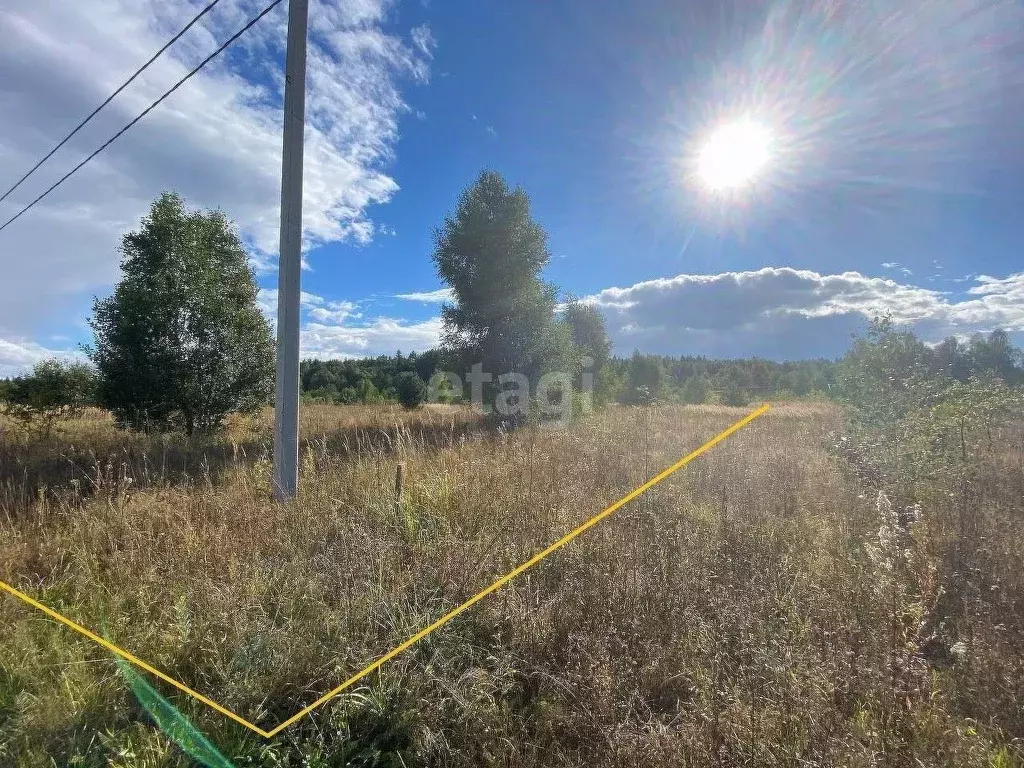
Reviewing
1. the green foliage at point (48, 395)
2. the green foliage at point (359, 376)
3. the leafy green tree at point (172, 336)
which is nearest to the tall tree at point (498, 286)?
the green foliage at point (359, 376)

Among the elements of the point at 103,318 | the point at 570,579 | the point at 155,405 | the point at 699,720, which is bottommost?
the point at 699,720

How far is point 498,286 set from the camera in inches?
593

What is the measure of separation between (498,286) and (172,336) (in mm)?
8826

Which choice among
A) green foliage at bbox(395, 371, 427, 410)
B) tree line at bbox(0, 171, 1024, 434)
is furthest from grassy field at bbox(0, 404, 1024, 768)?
green foliage at bbox(395, 371, 427, 410)

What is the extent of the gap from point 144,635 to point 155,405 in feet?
30.2

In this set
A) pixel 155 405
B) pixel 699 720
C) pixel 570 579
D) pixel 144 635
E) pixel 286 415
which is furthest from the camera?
pixel 155 405

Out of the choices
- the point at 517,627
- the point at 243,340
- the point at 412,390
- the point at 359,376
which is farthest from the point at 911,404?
the point at 359,376

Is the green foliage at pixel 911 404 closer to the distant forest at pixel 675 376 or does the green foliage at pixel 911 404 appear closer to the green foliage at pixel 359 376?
the distant forest at pixel 675 376

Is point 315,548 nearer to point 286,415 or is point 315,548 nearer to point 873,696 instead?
point 286,415

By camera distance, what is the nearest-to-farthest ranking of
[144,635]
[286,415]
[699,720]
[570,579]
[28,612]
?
[699,720]
[144,635]
[28,612]
[570,579]
[286,415]

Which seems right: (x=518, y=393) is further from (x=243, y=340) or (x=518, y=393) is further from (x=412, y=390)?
(x=412, y=390)

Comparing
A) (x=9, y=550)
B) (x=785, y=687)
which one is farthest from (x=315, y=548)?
(x=785, y=687)

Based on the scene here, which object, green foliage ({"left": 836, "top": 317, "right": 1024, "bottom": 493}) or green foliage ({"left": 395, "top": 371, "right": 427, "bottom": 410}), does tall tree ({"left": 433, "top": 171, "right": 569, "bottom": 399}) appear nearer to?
green foliage ({"left": 836, "top": 317, "right": 1024, "bottom": 493})

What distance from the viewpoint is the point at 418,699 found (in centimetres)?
215
